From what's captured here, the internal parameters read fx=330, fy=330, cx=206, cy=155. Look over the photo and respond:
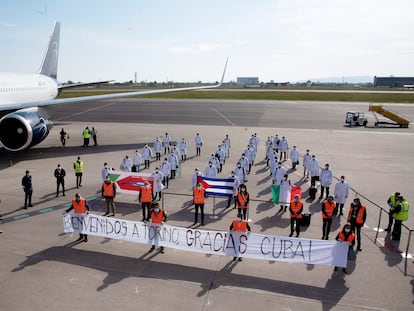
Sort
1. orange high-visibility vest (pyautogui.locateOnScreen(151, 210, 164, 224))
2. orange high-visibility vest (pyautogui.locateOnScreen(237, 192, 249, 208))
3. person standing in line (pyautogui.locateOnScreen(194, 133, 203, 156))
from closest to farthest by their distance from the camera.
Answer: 1. orange high-visibility vest (pyautogui.locateOnScreen(151, 210, 164, 224))
2. orange high-visibility vest (pyautogui.locateOnScreen(237, 192, 249, 208))
3. person standing in line (pyautogui.locateOnScreen(194, 133, 203, 156))

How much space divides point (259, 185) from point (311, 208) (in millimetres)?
3549

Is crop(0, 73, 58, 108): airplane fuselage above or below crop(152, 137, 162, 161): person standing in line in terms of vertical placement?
above

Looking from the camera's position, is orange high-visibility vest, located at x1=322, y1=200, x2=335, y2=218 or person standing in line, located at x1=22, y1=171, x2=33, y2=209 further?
person standing in line, located at x1=22, y1=171, x2=33, y2=209

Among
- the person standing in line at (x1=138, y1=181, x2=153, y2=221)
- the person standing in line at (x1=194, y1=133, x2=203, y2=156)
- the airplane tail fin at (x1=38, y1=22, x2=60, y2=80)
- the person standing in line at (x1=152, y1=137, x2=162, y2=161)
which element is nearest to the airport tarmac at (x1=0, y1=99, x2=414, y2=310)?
the person standing in line at (x1=138, y1=181, x2=153, y2=221)

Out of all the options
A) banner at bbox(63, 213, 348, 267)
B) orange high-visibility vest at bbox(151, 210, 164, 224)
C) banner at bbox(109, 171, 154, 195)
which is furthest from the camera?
banner at bbox(109, 171, 154, 195)

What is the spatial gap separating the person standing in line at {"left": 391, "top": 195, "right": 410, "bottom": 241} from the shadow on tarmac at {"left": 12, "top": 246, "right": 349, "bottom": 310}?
3363mm

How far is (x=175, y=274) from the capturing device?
8.81 meters

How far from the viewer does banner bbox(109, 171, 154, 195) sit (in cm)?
1408

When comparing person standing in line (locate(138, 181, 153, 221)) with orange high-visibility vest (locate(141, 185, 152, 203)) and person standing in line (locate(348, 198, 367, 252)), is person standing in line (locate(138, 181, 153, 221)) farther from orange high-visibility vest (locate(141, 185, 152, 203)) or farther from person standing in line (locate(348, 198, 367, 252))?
person standing in line (locate(348, 198, 367, 252))

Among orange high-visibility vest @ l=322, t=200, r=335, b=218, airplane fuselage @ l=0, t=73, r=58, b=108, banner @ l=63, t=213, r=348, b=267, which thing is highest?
airplane fuselage @ l=0, t=73, r=58, b=108

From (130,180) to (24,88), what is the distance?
60.5ft

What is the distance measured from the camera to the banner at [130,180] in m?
14.1

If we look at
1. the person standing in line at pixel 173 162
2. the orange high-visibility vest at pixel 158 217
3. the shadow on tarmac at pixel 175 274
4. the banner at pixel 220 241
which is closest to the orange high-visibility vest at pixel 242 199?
the banner at pixel 220 241

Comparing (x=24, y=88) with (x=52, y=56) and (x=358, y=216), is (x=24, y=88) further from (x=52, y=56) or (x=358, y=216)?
(x=358, y=216)
